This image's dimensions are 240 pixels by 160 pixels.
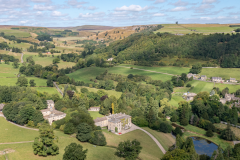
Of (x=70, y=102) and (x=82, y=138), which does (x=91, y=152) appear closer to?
(x=82, y=138)

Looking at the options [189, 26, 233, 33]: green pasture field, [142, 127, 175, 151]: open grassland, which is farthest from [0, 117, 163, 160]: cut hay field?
[189, 26, 233, 33]: green pasture field

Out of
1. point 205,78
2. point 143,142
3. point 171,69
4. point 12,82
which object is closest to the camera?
point 143,142

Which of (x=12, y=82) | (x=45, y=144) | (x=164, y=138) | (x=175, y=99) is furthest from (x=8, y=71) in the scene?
(x=164, y=138)

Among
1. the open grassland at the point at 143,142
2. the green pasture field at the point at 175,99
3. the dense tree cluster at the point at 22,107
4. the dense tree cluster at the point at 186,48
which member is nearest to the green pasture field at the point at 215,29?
the dense tree cluster at the point at 186,48

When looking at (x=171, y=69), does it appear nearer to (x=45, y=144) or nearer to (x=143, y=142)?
(x=143, y=142)

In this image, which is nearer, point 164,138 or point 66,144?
point 66,144

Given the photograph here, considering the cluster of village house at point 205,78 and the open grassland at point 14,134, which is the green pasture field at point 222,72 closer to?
the cluster of village house at point 205,78
